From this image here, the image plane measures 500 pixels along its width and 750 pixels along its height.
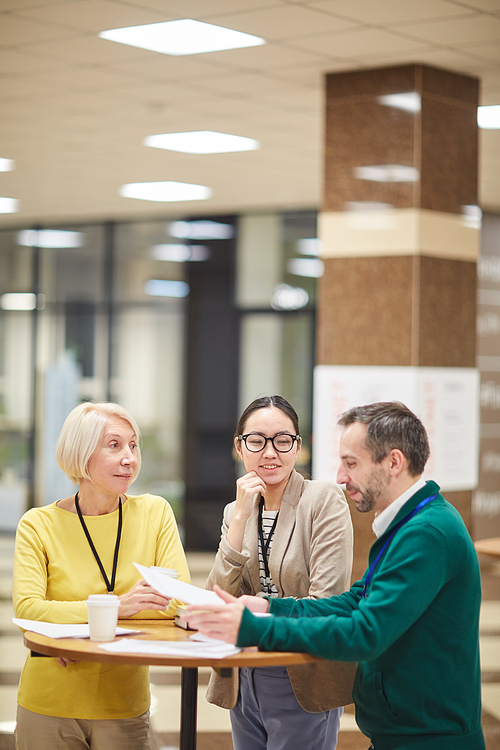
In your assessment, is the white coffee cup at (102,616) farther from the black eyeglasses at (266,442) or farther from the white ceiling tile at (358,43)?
→ the white ceiling tile at (358,43)

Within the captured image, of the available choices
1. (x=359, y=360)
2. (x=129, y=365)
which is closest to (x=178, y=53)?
(x=359, y=360)

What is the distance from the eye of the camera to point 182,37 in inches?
203

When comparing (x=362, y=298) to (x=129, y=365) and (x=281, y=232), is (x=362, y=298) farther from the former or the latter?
(x=129, y=365)

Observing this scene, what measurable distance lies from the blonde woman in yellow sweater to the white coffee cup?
202mm

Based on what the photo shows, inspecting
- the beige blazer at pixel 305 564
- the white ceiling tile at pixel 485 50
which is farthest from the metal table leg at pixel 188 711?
the white ceiling tile at pixel 485 50

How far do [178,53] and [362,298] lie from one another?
5.63ft

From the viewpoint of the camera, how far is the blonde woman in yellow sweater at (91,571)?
2.85 meters

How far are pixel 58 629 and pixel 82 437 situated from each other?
0.61 m

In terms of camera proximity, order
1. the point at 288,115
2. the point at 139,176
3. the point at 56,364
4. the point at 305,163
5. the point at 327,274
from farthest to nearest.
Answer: the point at 56,364 → the point at 139,176 → the point at 305,163 → the point at 288,115 → the point at 327,274

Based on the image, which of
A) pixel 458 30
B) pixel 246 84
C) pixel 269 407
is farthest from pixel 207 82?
pixel 269 407

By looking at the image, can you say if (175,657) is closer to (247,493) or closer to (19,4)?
(247,493)

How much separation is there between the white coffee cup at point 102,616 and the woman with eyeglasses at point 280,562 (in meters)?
0.40

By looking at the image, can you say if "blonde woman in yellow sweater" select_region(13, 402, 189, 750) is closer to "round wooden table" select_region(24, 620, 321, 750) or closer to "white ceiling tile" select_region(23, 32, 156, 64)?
"round wooden table" select_region(24, 620, 321, 750)

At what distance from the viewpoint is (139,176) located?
8.64m
